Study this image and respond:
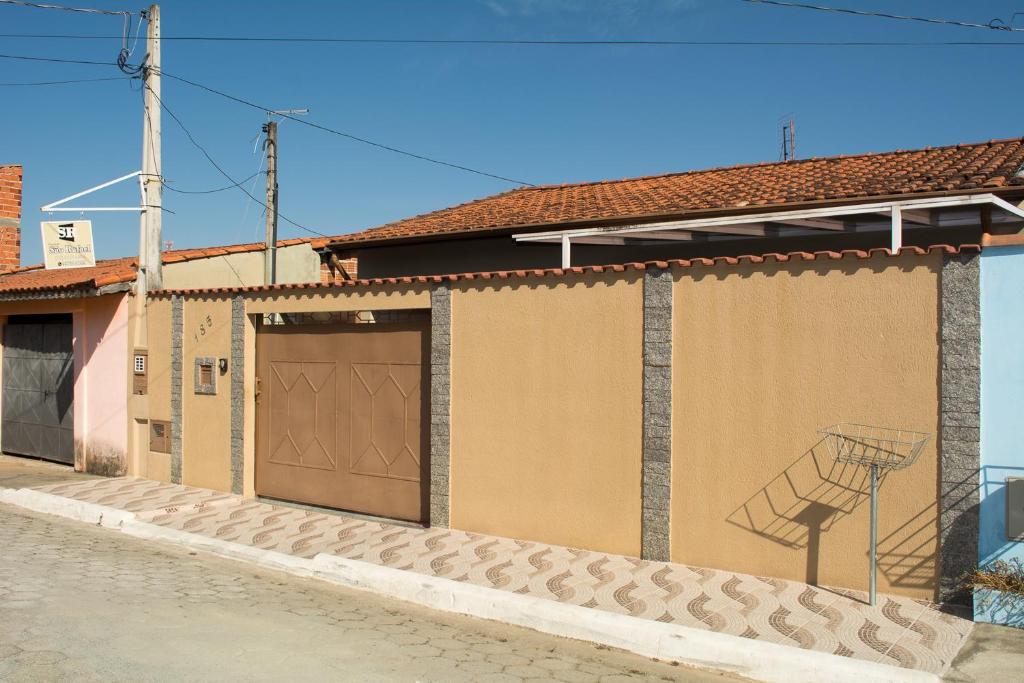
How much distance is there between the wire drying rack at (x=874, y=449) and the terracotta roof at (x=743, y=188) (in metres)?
3.21

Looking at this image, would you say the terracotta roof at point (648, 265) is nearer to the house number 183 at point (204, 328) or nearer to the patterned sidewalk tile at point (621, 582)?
the house number 183 at point (204, 328)

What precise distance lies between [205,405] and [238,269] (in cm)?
641

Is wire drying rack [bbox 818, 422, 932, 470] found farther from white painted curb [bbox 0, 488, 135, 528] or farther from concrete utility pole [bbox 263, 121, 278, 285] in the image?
concrete utility pole [bbox 263, 121, 278, 285]

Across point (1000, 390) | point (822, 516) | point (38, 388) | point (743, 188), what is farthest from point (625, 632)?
point (38, 388)

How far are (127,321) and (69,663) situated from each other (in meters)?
8.48

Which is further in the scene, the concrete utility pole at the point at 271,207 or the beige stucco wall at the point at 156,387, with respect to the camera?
the concrete utility pole at the point at 271,207

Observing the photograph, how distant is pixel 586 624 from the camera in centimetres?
618

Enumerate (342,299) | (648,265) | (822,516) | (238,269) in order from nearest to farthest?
(822,516), (648,265), (342,299), (238,269)

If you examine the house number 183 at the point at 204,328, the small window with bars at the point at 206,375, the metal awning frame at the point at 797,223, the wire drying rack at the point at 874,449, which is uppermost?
the metal awning frame at the point at 797,223

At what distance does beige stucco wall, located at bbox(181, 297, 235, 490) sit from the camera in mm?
11375

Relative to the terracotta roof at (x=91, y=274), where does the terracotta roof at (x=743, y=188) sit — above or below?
above

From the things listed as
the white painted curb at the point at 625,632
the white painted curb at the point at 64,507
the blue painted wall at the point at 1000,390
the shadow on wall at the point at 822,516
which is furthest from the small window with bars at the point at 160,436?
the blue painted wall at the point at 1000,390

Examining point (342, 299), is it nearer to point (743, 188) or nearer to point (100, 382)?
point (100, 382)

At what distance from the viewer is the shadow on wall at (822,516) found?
6.62m
